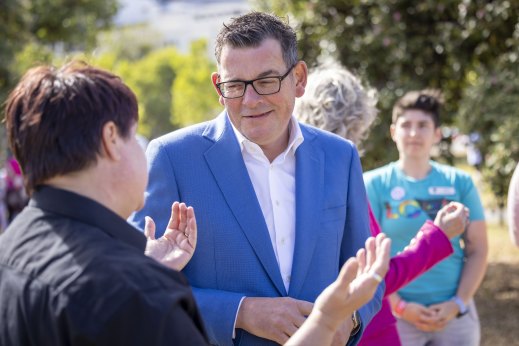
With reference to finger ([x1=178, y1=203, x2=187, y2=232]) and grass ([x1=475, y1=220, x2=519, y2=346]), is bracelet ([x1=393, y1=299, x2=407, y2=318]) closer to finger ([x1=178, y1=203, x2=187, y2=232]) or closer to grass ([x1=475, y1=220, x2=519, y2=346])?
finger ([x1=178, y1=203, x2=187, y2=232])

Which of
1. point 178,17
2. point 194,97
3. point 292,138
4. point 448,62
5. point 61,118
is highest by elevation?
point 178,17

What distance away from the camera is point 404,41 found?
24.6ft

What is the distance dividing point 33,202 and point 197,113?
36.8 metres

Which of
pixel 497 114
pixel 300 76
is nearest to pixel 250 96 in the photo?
pixel 300 76

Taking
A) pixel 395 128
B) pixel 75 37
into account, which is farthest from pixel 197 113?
pixel 395 128

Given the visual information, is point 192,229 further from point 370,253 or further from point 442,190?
point 442,190

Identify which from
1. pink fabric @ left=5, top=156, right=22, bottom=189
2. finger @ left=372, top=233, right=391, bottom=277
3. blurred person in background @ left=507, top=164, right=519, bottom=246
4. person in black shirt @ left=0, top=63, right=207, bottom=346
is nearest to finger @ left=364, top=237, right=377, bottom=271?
finger @ left=372, top=233, right=391, bottom=277

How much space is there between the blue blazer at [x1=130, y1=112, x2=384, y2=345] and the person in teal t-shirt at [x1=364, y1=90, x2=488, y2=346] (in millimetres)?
1503

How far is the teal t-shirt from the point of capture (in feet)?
14.5

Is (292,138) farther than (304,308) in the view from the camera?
Yes

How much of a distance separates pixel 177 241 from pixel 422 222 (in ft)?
7.70

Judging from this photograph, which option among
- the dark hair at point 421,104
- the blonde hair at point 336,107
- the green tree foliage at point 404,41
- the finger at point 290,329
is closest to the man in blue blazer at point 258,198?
the finger at point 290,329

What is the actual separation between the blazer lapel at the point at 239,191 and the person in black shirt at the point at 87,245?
34.0 inches

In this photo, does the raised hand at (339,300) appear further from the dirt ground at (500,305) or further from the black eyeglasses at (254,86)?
the dirt ground at (500,305)
